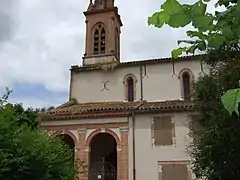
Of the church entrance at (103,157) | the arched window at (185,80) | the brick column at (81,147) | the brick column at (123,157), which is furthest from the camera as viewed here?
the arched window at (185,80)

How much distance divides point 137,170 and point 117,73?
9356 mm

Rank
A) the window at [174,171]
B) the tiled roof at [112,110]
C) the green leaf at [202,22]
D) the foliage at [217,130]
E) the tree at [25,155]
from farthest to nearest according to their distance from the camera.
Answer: the tiled roof at [112,110] → the window at [174,171] → the foliage at [217,130] → the tree at [25,155] → the green leaf at [202,22]

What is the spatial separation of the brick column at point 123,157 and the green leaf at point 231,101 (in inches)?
952

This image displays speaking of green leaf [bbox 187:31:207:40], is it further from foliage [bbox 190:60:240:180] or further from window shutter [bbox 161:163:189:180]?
window shutter [bbox 161:163:189:180]

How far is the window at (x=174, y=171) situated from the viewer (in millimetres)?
25250

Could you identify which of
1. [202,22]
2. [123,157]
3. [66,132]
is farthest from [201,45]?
[66,132]

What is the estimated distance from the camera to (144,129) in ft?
88.1

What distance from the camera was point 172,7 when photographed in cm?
252

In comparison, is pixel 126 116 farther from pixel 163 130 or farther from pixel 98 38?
pixel 98 38

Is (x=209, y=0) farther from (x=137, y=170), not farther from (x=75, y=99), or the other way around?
(x=75, y=99)

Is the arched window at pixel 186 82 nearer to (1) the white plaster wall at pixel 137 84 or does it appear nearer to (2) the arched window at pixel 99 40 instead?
(1) the white plaster wall at pixel 137 84

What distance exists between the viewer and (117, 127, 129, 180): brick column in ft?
85.2

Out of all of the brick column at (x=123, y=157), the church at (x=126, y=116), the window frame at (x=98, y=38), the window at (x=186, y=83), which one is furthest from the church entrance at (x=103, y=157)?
the window frame at (x=98, y=38)

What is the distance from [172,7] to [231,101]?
714 mm
